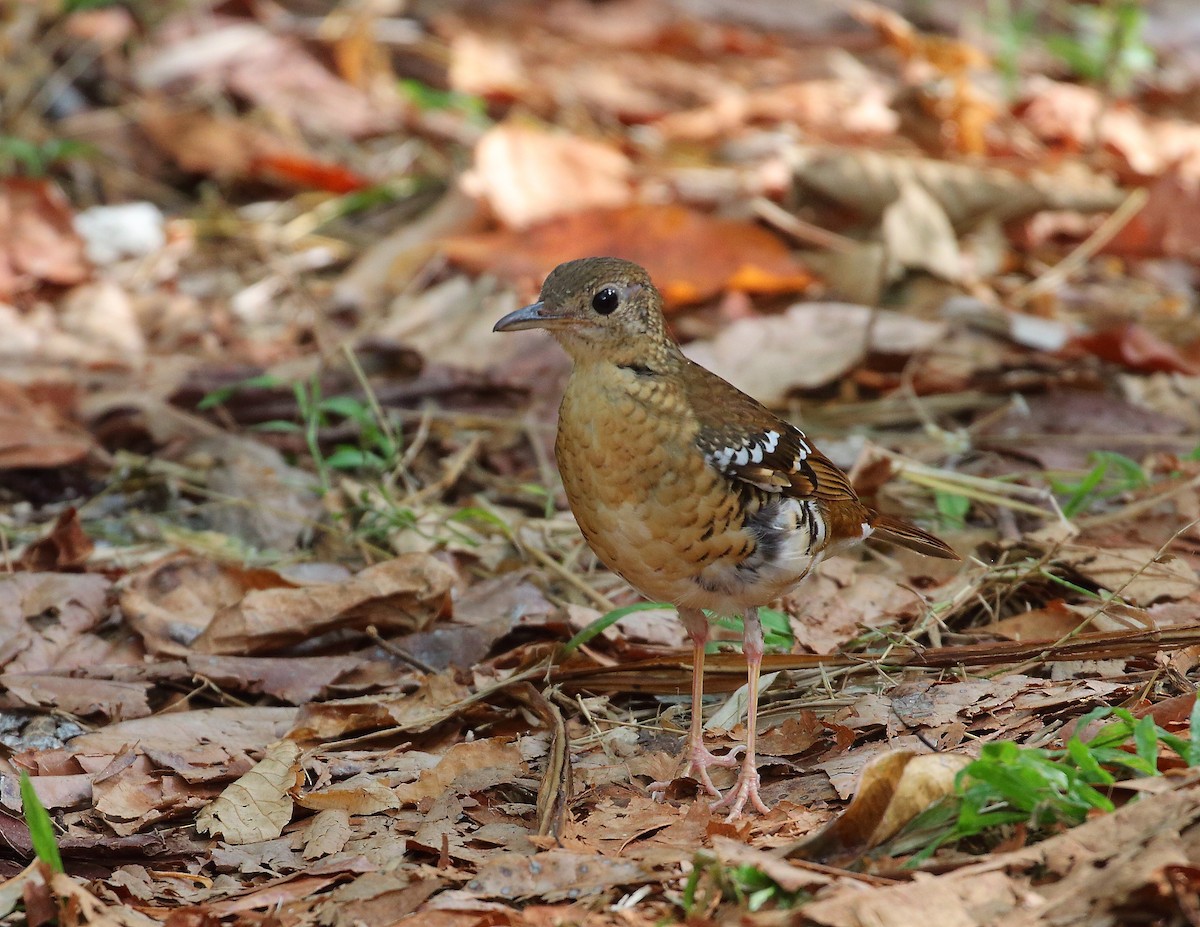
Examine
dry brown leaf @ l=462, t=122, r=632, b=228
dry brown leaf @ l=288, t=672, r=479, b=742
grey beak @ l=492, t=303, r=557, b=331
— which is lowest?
dry brown leaf @ l=288, t=672, r=479, b=742

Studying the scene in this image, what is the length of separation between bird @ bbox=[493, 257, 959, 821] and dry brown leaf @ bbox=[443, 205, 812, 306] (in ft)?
9.06

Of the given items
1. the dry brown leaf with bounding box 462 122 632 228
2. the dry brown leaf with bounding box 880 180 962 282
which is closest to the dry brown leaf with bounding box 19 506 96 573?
the dry brown leaf with bounding box 462 122 632 228

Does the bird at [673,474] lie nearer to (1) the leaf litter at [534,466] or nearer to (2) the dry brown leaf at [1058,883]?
(1) the leaf litter at [534,466]

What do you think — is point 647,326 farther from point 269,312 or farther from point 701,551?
point 269,312

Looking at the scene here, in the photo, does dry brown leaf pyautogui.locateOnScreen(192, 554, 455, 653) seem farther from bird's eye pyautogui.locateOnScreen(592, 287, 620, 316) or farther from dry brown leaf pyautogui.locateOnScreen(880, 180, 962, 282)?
dry brown leaf pyautogui.locateOnScreen(880, 180, 962, 282)

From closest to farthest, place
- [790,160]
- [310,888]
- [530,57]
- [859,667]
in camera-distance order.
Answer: [310,888] → [859,667] → [790,160] → [530,57]

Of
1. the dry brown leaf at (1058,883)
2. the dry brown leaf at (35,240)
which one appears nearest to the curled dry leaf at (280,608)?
the dry brown leaf at (1058,883)

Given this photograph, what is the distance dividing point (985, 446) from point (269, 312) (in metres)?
3.79

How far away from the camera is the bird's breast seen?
13.3ft

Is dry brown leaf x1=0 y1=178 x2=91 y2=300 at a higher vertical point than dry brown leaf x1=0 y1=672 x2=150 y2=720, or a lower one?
higher

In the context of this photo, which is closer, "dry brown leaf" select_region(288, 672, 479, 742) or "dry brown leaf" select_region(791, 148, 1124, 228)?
"dry brown leaf" select_region(288, 672, 479, 742)

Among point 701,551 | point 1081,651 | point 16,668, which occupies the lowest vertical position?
point 16,668

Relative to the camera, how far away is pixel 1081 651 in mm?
4328

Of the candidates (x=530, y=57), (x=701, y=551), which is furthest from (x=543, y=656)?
(x=530, y=57)
